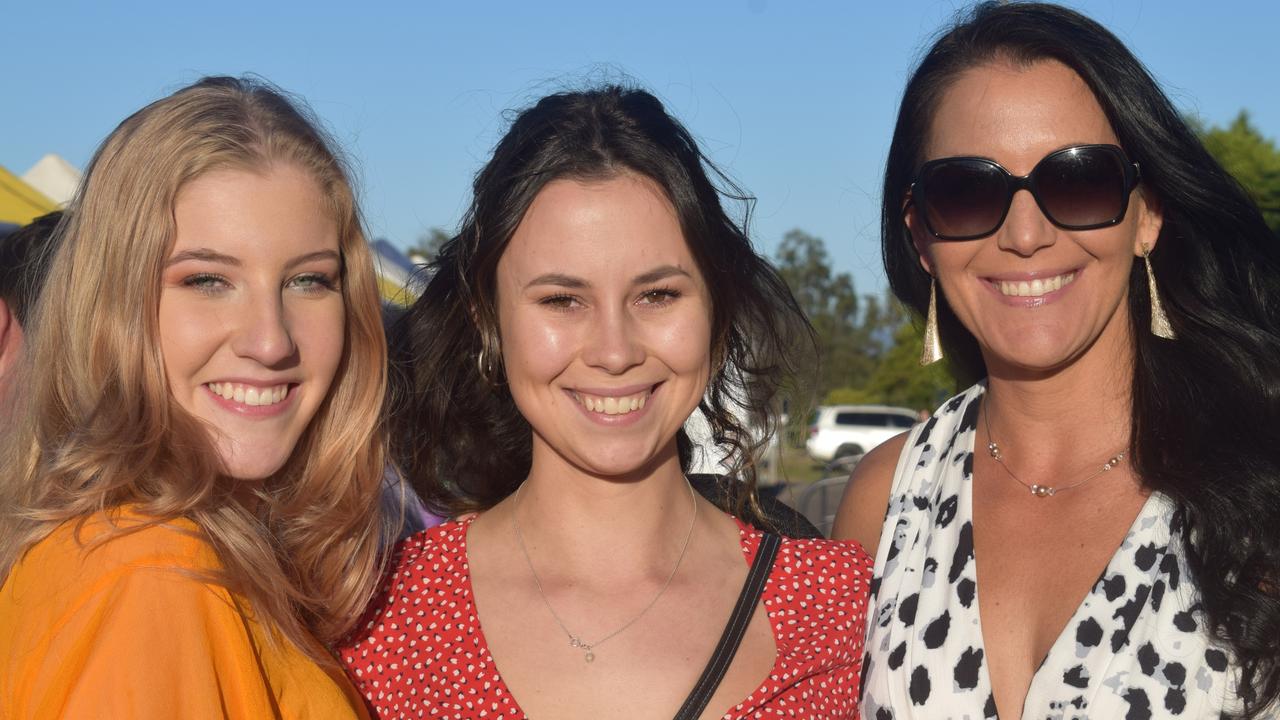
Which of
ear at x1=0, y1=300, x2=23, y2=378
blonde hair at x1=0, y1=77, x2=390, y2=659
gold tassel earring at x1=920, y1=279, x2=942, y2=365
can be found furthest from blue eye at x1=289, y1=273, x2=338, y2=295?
ear at x1=0, y1=300, x2=23, y2=378

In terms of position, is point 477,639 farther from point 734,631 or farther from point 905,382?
point 905,382

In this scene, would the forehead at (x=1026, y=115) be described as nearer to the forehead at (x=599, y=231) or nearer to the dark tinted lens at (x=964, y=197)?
the dark tinted lens at (x=964, y=197)

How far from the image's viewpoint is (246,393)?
2.37m

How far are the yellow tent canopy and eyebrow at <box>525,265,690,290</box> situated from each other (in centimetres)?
582

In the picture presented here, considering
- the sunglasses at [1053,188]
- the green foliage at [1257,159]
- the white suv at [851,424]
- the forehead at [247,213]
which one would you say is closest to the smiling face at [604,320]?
the forehead at [247,213]

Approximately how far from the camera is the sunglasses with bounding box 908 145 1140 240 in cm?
268

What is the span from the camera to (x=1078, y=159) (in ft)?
8.78

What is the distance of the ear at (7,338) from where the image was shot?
378 centimetres

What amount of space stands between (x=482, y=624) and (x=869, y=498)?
3.66ft

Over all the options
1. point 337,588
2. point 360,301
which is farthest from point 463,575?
point 360,301

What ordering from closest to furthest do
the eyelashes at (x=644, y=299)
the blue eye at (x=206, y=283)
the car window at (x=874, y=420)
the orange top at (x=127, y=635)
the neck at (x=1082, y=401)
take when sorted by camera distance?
the orange top at (x=127, y=635), the blue eye at (x=206, y=283), the eyelashes at (x=644, y=299), the neck at (x=1082, y=401), the car window at (x=874, y=420)

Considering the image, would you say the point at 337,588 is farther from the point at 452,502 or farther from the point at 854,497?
the point at 854,497

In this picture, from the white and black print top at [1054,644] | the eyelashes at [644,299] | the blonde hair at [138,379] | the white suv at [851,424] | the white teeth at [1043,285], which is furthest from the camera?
the white suv at [851,424]

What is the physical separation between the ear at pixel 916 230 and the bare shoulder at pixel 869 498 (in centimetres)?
48
